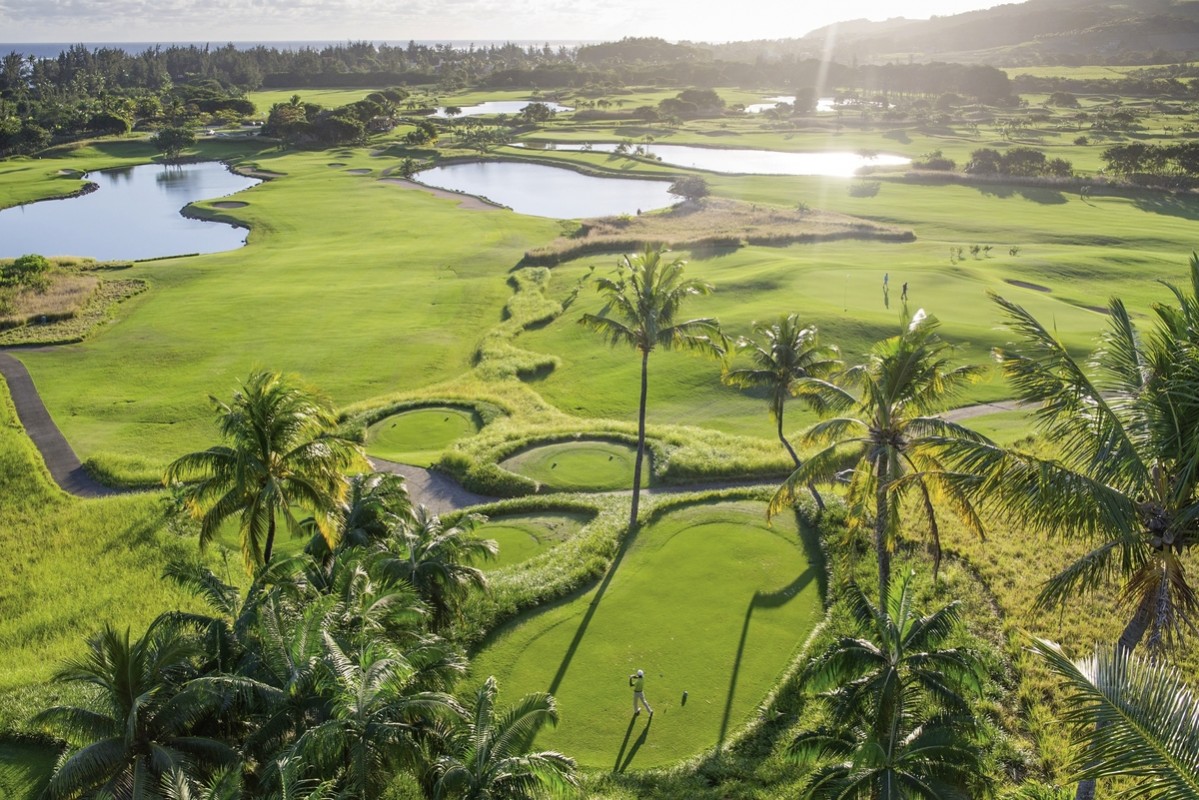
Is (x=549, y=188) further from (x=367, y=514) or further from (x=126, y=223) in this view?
(x=367, y=514)

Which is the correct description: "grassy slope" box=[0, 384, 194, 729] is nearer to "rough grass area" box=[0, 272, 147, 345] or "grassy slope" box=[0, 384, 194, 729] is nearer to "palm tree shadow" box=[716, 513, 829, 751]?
"palm tree shadow" box=[716, 513, 829, 751]

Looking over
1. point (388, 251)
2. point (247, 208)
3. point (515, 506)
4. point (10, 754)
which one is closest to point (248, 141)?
point (247, 208)

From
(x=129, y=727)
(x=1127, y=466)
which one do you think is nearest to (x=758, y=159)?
(x=1127, y=466)

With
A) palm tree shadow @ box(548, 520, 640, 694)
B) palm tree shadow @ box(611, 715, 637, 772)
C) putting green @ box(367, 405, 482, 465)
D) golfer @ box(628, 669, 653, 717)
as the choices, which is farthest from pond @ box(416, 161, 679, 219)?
palm tree shadow @ box(611, 715, 637, 772)

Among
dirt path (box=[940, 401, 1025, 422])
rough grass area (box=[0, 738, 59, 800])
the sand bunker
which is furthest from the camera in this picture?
the sand bunker

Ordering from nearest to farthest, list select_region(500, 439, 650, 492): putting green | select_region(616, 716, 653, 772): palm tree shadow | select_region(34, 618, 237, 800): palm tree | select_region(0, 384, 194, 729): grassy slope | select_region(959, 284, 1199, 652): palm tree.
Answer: select_region(959, 284, 1199, 652): palm tree
select_region(34, 618, 237, 800): palm tree
select_region(616, 716, 653, 772): palm tree shadow
select_region(0, 384, 194, 729): grassy slope
select_region(500, 439, 650, 492): putting green
